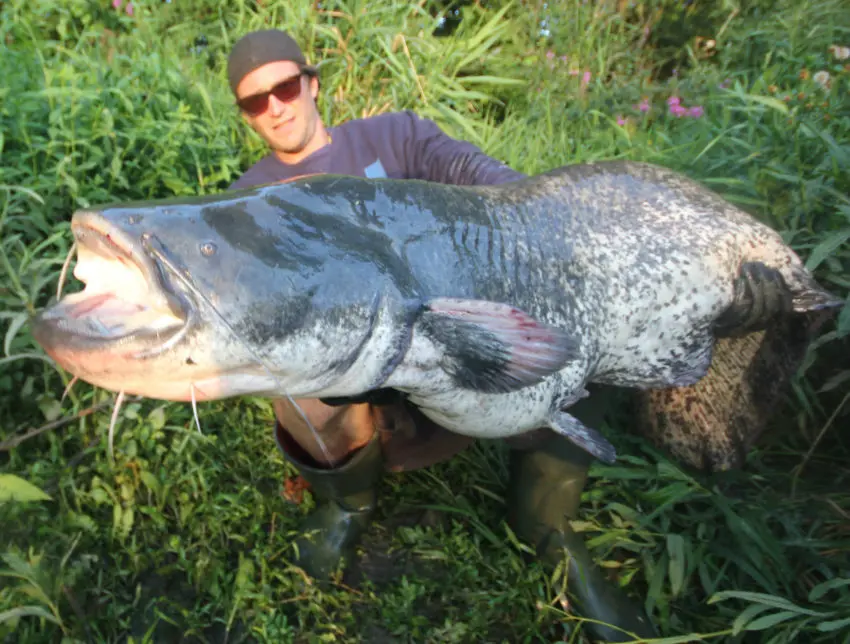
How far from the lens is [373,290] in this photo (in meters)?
1.13

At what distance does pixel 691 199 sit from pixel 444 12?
4159mm

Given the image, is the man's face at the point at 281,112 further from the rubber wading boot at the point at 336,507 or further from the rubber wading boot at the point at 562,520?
the rubber wading boot at the point at 562,520

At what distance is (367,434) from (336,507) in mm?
391

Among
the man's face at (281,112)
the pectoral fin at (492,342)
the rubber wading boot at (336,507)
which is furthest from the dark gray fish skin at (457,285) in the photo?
the man's face at (281,112)

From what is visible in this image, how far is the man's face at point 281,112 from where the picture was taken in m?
2.29

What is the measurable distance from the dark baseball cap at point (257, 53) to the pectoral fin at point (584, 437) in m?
1.84

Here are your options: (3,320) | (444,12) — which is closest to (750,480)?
(3,320)

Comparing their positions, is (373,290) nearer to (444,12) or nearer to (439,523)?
(439,523)

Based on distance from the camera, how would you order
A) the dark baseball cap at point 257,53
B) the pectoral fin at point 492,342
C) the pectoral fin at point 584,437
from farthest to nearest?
the dark baseball cap at point 257,53 → the pectoral fin at point 584,437 → the pectoral fin at point 492,342

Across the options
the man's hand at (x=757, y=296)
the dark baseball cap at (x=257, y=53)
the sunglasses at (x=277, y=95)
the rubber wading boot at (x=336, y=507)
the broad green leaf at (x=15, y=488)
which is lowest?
the rubber wading boot at (x=336, y=507)

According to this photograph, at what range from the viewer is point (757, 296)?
5.25 ft

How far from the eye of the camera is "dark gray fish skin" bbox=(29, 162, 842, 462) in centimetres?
101

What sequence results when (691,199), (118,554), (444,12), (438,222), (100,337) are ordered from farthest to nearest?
(444,12) < (118,554) < (691,199) < (438,222) < (100,337)

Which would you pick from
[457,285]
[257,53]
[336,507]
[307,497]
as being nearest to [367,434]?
[336,507]
